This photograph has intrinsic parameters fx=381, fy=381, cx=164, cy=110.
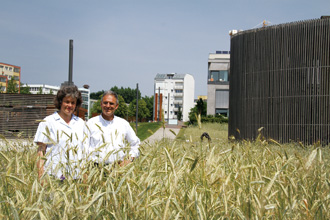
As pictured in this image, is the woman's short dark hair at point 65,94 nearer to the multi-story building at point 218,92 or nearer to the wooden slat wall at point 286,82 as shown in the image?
the wooden slat wall at point 286,82

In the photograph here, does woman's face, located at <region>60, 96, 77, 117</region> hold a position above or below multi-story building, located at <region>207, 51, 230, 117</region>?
below

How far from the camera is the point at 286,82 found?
13.1 metres

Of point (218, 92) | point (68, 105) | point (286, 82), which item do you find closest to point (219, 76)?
point (218, 92)

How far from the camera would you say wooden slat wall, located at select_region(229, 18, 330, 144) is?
492 inches

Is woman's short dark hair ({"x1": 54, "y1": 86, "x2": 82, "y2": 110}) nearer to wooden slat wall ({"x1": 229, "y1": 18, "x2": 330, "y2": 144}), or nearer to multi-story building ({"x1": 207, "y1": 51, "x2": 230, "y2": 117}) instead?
wooden slat wall ({"x1": 229, "y1": 18, "x2": 330, "y2": 144})

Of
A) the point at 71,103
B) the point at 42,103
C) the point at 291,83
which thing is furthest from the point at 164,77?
the point at 71,103

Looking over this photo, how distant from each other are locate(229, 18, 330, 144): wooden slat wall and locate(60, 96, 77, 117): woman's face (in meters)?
10.0

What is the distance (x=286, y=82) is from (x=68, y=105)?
419 inches

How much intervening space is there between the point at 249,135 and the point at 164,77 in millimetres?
113924

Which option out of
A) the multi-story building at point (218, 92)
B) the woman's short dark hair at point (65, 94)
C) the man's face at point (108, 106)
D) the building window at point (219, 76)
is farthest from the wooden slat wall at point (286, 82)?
the building window at point (219, 76)

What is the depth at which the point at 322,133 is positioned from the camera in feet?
41.0

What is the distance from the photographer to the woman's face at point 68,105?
12.6 ft

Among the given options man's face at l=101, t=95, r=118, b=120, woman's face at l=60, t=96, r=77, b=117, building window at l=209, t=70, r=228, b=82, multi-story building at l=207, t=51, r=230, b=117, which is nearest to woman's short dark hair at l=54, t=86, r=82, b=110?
woman's face at l=60, t=96, r=77, b=117

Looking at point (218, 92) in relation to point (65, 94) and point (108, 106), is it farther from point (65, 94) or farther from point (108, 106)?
point (65, 94)
